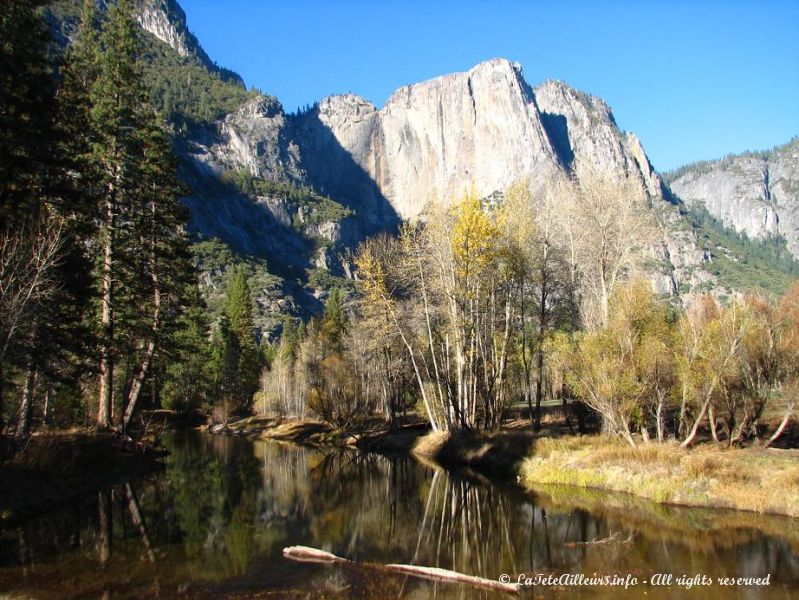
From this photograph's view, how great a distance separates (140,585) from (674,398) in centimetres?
2000

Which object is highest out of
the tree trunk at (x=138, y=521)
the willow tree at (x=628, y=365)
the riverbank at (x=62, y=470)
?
the willow tree at (x=628, y=365)

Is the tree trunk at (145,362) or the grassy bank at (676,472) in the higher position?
the tree trunk at (145,362)

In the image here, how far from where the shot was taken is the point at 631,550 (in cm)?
1273

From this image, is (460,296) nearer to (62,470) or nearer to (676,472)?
(676,472)

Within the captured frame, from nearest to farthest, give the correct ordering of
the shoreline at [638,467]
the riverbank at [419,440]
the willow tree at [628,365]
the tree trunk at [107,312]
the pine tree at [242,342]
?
the shoreline at [638,467] < the willow tree at [628,365] < the tree trunk at [107,312] < the riverbank at [419,440] < the pine tree at [242,342]

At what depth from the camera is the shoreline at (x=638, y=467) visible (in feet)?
54.6

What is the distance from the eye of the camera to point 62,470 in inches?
720

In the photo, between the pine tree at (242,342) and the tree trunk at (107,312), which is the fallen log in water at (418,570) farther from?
the pine tree at (242,342)

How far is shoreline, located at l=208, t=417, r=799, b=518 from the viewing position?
54.6ft

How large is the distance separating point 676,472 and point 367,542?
37.0ft

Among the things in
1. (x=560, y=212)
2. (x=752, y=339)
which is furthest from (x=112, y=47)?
(x=752, y=339)

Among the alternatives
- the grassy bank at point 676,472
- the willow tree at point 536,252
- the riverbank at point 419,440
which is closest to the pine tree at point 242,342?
the riverbank at point 419,440

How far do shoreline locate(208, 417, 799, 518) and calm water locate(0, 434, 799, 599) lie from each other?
37.0 inches

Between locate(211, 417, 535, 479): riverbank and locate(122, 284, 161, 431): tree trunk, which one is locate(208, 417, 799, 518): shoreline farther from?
locate(122, 284, 161, 431): tree trunk
